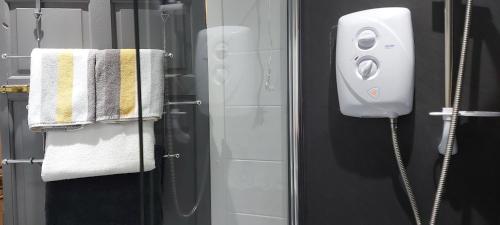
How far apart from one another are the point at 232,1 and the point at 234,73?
8.2 inches

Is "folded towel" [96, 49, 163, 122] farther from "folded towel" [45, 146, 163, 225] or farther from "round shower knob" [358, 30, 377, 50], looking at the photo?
"round shower knob" [358, 30, 377, 50]

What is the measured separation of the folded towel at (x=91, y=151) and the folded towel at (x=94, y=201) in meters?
0.06

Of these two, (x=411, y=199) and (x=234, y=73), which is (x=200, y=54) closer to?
(x=234, y=73)

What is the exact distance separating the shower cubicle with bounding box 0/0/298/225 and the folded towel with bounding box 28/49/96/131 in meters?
0.15

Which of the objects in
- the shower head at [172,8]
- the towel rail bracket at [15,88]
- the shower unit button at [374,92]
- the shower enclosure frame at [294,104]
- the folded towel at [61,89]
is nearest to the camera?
the shower head at [172,8]

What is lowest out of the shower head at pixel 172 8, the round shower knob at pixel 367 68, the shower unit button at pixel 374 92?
the shower unit button at pixel 374 92

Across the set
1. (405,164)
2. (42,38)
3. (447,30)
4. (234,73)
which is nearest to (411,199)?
(405,164)

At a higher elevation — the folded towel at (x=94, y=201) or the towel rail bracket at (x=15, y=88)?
the towel rail bracket at (x=15, y=88)

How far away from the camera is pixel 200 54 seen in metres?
0.92

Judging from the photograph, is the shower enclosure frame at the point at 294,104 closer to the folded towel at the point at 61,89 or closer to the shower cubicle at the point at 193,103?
the shower cubicle at the point at 193,103

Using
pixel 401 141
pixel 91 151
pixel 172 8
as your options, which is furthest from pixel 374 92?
pixel 91 151

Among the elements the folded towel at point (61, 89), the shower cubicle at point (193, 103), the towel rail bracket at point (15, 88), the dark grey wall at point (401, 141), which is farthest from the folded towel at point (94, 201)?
the dark grey wall at point (401, 141)

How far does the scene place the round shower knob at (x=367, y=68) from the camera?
98 centimetres

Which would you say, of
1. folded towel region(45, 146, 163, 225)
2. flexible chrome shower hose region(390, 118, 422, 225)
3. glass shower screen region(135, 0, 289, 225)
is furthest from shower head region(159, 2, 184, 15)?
folded towel region(45, 146, 163, 225)
